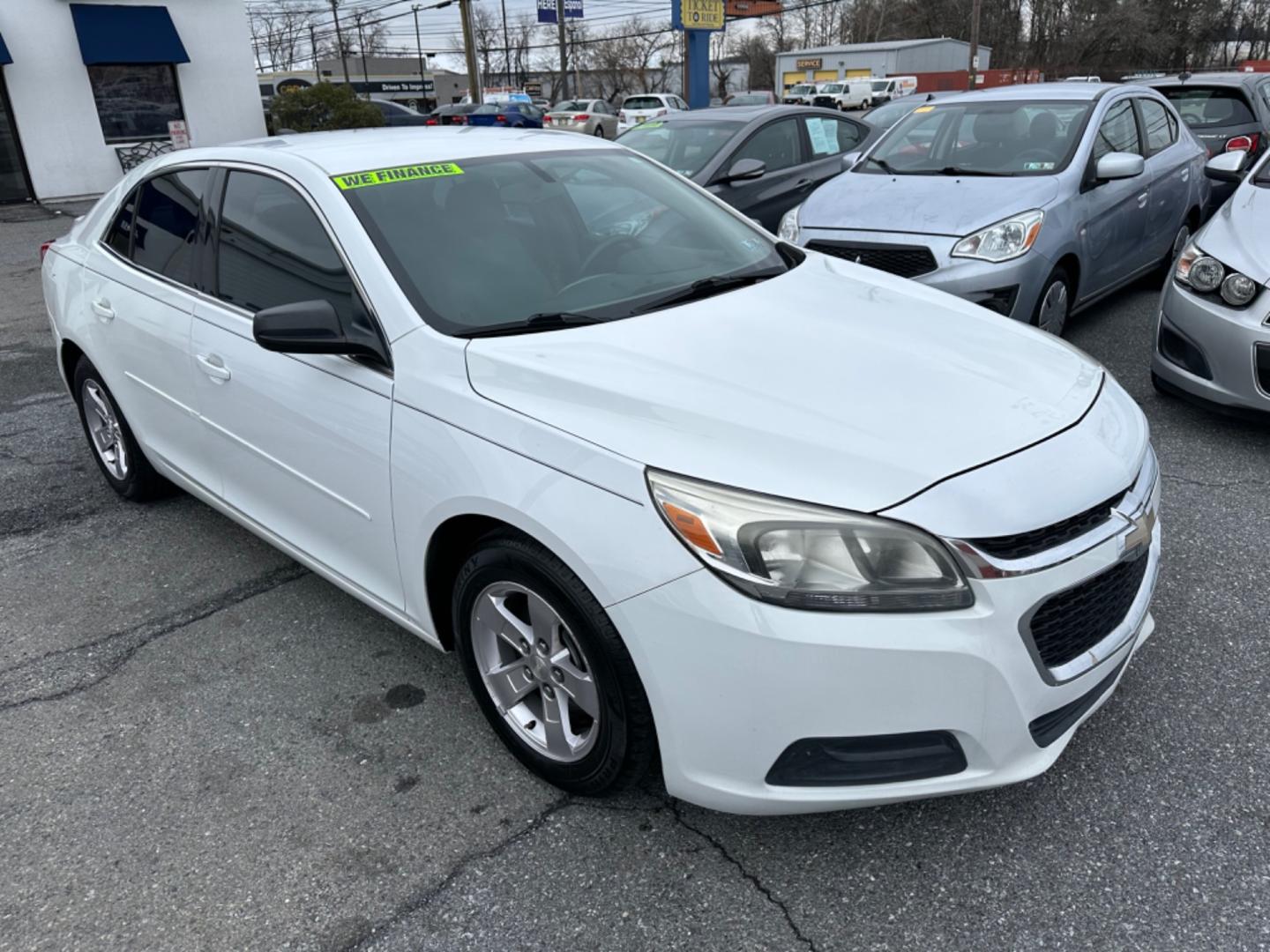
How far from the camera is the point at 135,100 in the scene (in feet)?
60.6

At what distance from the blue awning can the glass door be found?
1643 mm

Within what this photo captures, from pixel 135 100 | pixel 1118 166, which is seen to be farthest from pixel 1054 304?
pixel 135 100

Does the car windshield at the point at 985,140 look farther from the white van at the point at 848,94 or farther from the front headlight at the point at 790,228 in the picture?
the white van at the point at 848,94

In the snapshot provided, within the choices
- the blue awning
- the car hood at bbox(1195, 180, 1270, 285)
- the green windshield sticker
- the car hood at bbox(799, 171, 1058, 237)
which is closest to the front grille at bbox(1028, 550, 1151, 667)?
the green windshield sticker

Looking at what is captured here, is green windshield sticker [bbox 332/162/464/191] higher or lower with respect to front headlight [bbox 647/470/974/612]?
higher

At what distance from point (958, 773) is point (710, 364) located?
112 centimetres

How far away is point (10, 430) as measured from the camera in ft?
18.1

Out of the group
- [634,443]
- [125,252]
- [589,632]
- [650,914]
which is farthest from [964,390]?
[125,252]

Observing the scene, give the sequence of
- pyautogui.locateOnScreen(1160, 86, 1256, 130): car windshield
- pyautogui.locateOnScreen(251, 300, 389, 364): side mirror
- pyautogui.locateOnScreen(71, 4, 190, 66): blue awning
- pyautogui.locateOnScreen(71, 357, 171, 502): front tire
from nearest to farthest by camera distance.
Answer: pyautogui.locateOnScreen(251, 300, 389, 364): side mirror < pyautogui.locateOnScreen(71, 357, 171, 502): front tire < pyautogui.locateOnScreen(1160, 86, 1256, 130): car windshield < pyautogui.locateOnScreen(71, 4, 190, 66): blue awning

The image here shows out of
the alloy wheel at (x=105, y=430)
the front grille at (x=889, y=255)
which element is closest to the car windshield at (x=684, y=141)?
the front grille at (x=889, y=255)

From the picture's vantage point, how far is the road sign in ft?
125

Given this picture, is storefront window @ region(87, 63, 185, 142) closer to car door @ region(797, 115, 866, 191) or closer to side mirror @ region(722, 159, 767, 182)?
car door @ region(797, 115, 866, 191)

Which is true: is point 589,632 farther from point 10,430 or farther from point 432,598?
point 10,430

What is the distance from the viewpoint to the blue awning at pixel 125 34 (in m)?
17.1
